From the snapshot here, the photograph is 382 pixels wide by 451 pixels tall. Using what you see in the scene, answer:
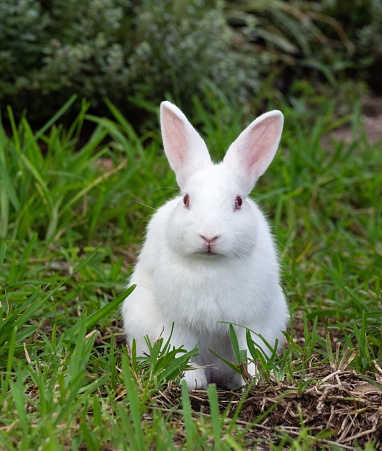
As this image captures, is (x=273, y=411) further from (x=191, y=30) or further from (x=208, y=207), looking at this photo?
(x=191, y=30)

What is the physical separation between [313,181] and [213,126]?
1.15 m

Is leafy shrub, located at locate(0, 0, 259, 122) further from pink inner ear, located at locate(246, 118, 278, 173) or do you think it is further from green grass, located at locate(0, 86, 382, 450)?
pink inner ear, located at locate(246, 118, 278, 173)

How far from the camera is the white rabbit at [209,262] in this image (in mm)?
2828

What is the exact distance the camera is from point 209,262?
2.86 metres

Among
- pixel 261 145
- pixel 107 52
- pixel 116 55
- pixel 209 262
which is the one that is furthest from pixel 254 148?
pixel 107 52

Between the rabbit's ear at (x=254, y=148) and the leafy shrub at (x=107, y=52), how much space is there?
8.66 ft

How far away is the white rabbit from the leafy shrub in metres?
2.65

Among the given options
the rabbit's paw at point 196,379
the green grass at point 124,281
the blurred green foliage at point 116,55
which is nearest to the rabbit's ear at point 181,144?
the green grass at point 124,281

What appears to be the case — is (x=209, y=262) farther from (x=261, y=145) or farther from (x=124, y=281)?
(x=124, y=281)

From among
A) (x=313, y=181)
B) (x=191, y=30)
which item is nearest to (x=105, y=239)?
(x=313, y=181)

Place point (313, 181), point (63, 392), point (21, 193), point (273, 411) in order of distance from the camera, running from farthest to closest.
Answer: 1. point (313, 181)
2. point (21, 193)
3. point (273, 411)
4. point (63, 392)

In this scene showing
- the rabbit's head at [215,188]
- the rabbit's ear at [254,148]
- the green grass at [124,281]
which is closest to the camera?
the green grass at [124,281]

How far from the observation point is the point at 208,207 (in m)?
2.82

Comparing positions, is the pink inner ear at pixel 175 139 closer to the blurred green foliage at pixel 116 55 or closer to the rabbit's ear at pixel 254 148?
the rabbit's ear at pixel 254 148
